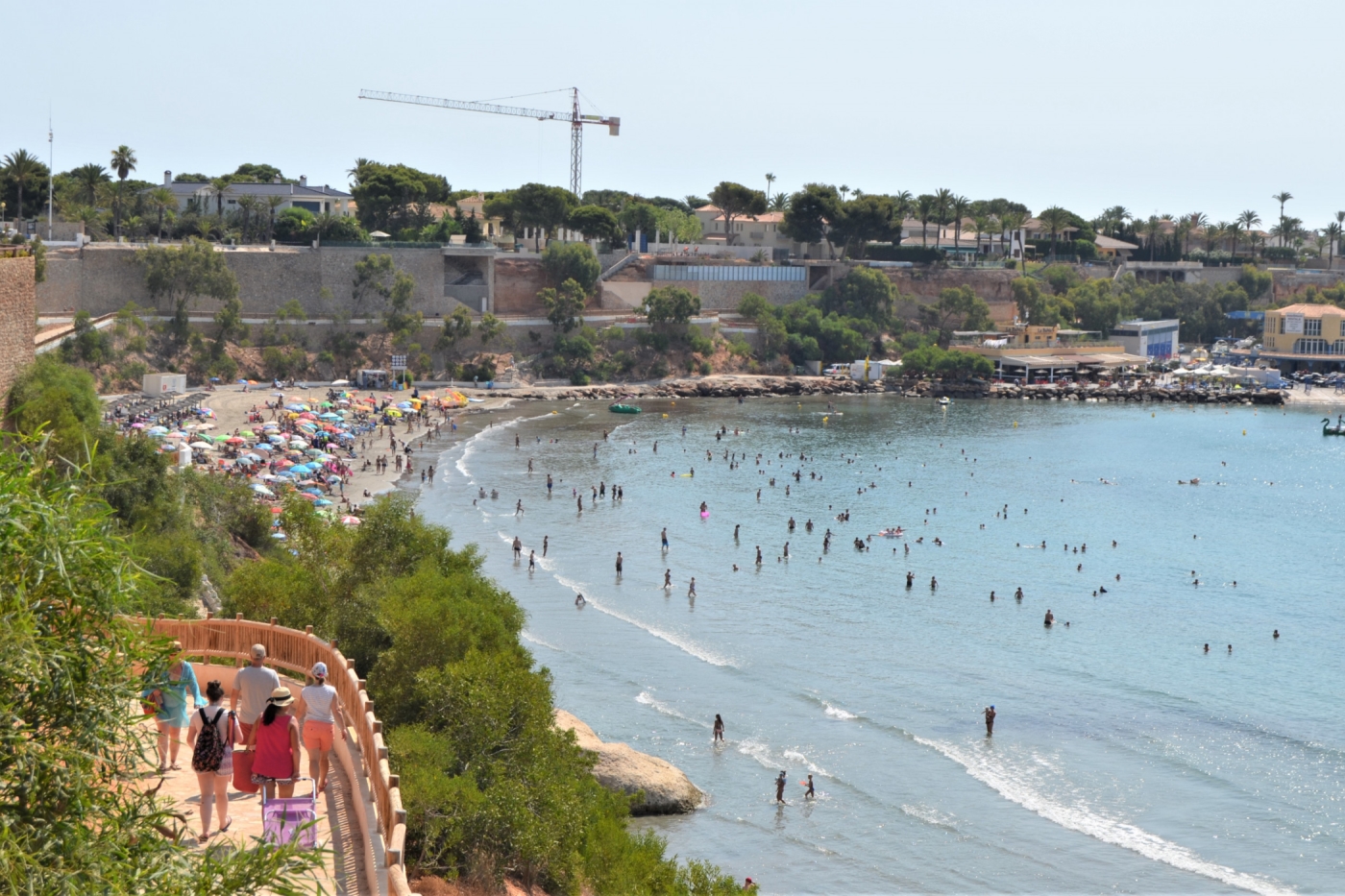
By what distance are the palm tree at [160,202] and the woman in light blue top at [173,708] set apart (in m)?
85.7

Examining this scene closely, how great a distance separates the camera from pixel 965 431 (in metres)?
84.3

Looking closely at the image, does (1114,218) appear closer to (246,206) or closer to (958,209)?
(958,209)

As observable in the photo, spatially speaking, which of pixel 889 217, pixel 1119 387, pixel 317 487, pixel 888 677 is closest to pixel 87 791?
pixel 888 677

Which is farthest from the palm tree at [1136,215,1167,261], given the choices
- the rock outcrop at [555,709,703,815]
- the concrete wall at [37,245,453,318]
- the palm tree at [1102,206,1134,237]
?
the rock outcrop at [555,709,703,815]

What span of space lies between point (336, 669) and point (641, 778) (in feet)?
48.6

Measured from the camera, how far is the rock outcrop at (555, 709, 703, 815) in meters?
26.1

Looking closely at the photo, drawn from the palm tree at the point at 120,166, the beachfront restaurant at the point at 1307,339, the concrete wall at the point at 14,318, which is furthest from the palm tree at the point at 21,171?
the beachfront restaurant at the point at 1307,339

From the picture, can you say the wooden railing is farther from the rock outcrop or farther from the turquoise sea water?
the turquoise sea water

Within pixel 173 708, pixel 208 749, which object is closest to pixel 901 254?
pixel 173 708

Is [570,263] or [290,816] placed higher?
[570,263]

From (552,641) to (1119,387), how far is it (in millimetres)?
79071

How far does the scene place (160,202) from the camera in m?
91.3

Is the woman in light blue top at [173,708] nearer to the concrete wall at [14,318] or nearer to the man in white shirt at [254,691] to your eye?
the man in white shirt at [254,691]

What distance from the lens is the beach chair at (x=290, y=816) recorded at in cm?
993
